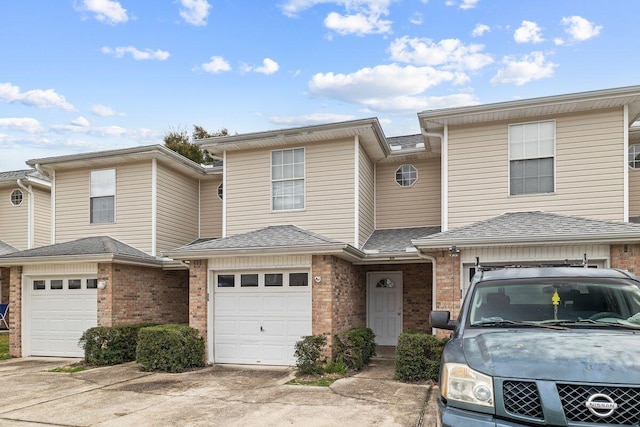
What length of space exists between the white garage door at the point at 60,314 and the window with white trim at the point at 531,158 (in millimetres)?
10918

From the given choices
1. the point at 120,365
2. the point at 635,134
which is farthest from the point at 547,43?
the point at 120,365

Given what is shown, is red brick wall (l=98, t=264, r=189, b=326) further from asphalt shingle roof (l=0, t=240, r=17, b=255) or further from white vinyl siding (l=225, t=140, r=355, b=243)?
asphalt shingle roof (l=0, t=240, r=17, b=255)

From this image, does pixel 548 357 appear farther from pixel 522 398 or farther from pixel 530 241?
pixel 530 241

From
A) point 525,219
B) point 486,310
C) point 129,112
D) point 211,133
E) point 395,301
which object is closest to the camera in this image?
point 486,310

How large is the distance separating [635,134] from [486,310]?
34.7ft

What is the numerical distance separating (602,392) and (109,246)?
1250cm

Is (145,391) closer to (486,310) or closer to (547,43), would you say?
(486,310)

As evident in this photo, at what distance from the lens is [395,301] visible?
14.3 metres

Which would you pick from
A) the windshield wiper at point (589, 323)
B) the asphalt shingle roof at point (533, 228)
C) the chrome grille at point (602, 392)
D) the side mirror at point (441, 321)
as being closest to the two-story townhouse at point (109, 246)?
the asphalt shingle roof at point (533, 228)

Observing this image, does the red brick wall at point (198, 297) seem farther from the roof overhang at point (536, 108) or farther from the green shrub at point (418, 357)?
the roof overhang at point (536, 108)

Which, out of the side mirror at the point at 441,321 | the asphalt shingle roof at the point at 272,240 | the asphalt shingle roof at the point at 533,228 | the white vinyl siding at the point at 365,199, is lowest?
the side mirror at the point at 441,321

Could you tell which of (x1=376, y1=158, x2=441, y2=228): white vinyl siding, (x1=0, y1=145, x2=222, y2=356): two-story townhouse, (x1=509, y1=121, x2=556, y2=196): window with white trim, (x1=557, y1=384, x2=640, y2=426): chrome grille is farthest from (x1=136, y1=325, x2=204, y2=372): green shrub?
(x1=557, y1=384, x2=640, y2=426): chrome grille

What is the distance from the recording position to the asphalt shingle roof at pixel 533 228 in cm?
909

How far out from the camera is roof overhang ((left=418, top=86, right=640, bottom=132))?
1021 centimetres
